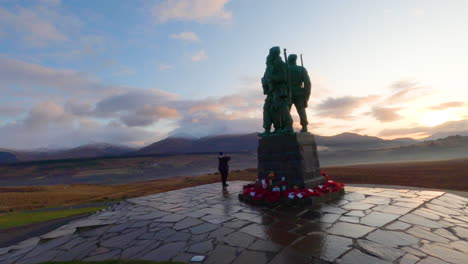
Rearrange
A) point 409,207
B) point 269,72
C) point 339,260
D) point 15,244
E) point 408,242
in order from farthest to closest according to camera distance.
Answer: point 269,72 → point 15,244 → point 409,207 → point 408,242 → point 339,260

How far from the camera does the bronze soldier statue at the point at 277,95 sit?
819 centimetres

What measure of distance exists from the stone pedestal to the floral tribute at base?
0.22 meters

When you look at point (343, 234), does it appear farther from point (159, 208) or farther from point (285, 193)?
point (159, 208)

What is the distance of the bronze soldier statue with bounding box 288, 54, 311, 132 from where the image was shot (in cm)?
877

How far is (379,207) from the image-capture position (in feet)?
20.3

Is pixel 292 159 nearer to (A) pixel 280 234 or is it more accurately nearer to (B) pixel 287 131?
(B) pixel 287 131

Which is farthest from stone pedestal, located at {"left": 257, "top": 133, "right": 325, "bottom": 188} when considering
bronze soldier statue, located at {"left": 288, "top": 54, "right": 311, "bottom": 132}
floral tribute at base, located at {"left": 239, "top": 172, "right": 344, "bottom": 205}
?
bronze soldier statue, located at {"left": 288, "top": 54, "right": 311, "bottom": 132}

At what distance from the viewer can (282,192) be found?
7285 mm

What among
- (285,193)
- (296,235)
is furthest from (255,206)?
(296,235)

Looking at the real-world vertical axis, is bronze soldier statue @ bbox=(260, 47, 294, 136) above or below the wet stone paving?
above

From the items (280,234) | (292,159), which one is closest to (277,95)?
(292,159)

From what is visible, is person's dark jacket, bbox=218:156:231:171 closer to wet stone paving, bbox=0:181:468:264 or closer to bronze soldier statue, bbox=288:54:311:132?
wet stone paving, bbox=0:181:468:264

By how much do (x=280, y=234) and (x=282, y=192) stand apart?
261 cm

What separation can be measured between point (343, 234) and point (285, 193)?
263cm
